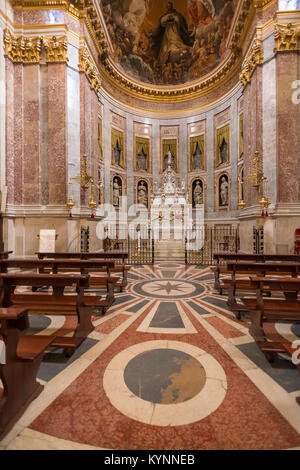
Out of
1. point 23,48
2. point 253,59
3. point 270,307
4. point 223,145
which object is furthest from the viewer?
point 223,145

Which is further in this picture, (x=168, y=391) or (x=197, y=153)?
(x=197, y=153)

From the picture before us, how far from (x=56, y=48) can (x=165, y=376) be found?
13965mm

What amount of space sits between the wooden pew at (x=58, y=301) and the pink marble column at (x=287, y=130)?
1000cm

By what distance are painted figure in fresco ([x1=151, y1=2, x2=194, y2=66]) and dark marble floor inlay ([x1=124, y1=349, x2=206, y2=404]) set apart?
23.2 metres

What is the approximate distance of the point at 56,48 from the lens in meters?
10.6

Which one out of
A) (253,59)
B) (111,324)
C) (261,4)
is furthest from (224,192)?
(111,324)

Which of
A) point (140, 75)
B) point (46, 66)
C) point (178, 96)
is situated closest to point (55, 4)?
point (46, 66)

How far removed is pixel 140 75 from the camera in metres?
19.0

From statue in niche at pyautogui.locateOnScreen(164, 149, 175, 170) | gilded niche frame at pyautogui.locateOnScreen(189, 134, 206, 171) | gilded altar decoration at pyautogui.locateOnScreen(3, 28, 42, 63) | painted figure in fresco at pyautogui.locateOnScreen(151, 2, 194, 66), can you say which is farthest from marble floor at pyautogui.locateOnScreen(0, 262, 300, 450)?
painted figure in fresco at pyautogui.locateOnScreen(151, 2, 194, 66)

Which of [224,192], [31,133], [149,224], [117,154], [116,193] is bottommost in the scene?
[149,224]

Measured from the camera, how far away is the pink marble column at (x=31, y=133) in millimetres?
10719

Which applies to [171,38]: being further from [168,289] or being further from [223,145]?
[168,289]

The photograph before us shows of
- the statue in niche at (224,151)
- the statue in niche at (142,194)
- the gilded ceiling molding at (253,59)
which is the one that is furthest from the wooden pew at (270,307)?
the statue in niche at (142,194)
